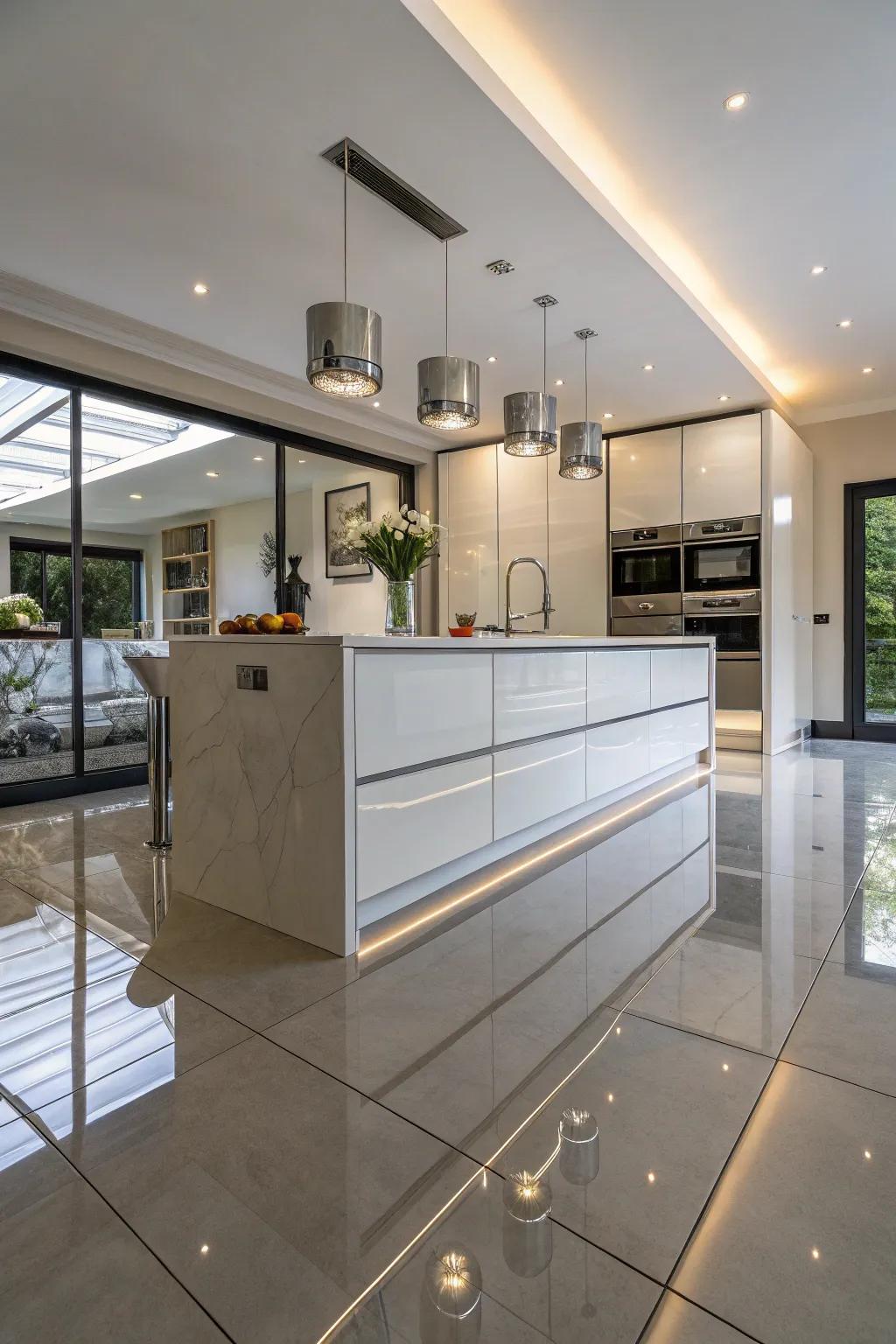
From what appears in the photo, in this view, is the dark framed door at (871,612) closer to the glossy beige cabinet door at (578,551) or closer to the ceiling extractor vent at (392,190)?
the glossy beige cabinet door at (578,551)

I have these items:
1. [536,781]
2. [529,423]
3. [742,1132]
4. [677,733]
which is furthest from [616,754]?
[742,1132]

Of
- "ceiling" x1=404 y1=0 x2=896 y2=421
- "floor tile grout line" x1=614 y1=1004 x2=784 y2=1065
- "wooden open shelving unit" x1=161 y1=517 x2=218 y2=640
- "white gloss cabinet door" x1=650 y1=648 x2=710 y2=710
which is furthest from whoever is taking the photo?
"wooden open shelving unit" x1=161 y1=517 x2=218 y2=640

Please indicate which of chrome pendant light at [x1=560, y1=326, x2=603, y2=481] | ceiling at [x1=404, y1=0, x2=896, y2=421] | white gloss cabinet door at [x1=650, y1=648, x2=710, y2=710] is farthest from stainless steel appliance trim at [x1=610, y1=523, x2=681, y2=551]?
chrome pendant light at [x1=560, y1=326, x2=603, y2=481]

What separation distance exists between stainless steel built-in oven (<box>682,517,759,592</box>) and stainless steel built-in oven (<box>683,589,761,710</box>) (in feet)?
0.24

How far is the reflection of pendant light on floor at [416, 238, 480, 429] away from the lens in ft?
10.4

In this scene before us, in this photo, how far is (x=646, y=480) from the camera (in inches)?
236

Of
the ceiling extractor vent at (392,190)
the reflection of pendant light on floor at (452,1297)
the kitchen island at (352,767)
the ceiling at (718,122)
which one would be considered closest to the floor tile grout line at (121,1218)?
the reflection of pendant light on floor at (452,1297)

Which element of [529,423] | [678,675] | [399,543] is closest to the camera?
[399,543]

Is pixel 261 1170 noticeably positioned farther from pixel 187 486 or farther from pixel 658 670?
pixel 187 486

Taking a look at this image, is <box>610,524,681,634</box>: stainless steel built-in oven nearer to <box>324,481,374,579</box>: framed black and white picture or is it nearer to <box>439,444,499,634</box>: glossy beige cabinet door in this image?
<box>439,444,499,634</box>: glossy beige cabinet door

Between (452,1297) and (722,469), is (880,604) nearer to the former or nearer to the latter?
(722,469)

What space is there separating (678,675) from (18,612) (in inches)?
151

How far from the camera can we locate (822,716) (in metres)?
6.59

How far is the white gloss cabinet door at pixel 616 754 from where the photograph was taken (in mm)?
3314
